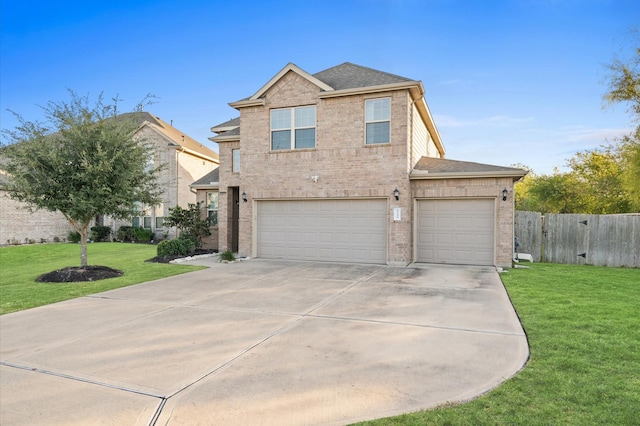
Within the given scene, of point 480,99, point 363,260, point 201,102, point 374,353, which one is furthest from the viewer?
point 201,102

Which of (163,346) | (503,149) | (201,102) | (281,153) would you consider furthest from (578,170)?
(163,346)

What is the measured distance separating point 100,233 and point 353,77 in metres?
18.1

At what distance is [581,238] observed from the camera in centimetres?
1263

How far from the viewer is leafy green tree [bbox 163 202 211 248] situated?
1533cm

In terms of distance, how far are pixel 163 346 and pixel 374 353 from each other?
2.67m

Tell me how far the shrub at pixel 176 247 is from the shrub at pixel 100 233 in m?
10.4

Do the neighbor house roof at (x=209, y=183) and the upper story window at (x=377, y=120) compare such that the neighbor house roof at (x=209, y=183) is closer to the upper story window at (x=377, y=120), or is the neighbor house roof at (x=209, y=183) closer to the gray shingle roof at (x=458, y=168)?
the upper story window at (x=377, y=120)

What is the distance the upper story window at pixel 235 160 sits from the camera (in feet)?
50.3

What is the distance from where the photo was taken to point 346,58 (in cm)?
1538

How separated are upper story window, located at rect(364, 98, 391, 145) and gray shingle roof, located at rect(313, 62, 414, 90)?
2.06 ft

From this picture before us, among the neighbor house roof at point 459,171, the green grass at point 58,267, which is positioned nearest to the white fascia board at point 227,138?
the green grass at point 58,267

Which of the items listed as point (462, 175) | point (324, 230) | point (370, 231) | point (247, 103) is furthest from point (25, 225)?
point (462, 175)

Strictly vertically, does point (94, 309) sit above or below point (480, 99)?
below

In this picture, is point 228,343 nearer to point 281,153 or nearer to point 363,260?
point 363,260
